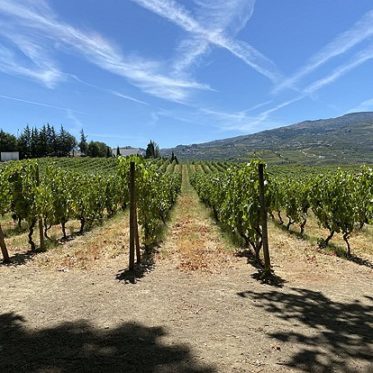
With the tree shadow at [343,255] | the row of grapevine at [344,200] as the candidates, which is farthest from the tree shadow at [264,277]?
the tree shadow at [343,255]

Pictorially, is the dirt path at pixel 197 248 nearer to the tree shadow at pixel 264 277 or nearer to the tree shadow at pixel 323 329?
the tree shadow at pixel 264 277

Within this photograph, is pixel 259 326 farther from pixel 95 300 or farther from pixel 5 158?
pixel 5 158

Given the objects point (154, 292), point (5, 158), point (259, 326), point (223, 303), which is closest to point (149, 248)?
point (154, 292)

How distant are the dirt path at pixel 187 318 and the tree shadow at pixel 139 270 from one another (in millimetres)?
241

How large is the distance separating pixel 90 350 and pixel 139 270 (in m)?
5.82

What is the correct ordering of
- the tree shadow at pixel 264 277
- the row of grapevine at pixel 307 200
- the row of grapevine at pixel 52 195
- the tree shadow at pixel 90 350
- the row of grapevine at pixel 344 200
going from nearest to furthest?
the tree shadow at pixel 90 350
the tree shadow at pixel 264 277
the row of grapevine at pixel 307 200
the row of grapevine at pixel 52 195
the row of grapevine at pixel 344 200

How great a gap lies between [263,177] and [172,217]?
15560 millimetres

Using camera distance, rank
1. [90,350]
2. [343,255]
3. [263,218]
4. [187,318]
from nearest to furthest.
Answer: [90,350] < [187,318] < [263,218] < [343,255]

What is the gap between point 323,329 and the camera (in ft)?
23.4

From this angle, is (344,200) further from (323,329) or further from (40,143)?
(40,143)

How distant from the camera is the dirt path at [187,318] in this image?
565 centimetres

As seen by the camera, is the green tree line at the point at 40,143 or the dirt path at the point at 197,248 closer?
the dirt path at the point at 197,248

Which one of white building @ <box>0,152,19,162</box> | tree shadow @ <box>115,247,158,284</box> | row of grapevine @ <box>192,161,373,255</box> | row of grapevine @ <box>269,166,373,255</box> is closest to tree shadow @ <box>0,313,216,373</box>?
tree shadow @ <box>115,247,158,284</box>

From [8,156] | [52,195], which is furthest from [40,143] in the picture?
[52,195]
